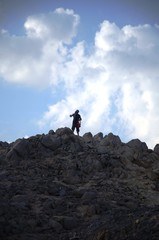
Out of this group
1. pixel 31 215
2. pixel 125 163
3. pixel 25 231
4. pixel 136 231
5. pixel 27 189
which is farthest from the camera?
pixel 125 163

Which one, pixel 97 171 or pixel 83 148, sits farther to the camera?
pixel 83 148

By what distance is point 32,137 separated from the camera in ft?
74.6

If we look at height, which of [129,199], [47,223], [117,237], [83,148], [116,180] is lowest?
[117,237]

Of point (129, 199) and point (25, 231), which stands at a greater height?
point (129, 199)

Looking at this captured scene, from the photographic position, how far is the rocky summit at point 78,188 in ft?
42.9

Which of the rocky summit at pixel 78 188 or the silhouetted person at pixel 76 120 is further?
the silhouetted person at pixel 76 120

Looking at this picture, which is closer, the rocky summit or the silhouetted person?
the rocky summit

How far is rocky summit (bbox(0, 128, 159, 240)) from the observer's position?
42.9ft

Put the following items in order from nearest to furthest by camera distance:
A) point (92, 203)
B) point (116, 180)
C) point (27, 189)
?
point (92, 203) → point (27, 189) → point (116, 180)

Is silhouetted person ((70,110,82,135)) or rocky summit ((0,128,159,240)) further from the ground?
silhouetted person ((70,110,82,135))

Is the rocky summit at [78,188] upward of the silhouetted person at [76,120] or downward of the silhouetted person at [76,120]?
downward

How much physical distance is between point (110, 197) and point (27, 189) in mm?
3659

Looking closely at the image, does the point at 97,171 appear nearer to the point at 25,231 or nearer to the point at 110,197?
the point at 110,197

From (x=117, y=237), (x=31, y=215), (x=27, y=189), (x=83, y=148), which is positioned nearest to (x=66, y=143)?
(x=83, y=148)
